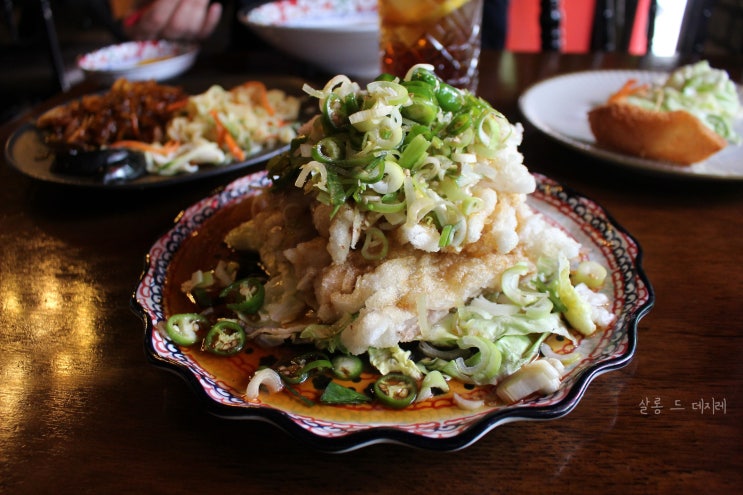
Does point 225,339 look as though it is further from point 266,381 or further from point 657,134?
point 657,134

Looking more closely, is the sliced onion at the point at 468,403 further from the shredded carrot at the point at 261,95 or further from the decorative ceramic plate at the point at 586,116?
the shredded carrot at the point at 261,95

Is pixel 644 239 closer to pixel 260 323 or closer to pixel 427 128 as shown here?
pixel 427 128

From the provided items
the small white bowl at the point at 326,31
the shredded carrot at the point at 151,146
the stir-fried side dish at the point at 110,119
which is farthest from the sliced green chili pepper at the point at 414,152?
the small white bowl at the point at 326,31

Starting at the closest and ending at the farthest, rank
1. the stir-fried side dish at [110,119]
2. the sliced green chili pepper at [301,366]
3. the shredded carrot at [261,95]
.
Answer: the sliced green chili pepper at [301,366] → the stir-fried side dish at [110,119] → the shredded carrot at [261,95]

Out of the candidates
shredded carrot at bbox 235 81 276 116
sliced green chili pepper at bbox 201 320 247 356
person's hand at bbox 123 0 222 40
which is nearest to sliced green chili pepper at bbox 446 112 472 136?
sliced green chili pepper at bbox 201 320 247 356

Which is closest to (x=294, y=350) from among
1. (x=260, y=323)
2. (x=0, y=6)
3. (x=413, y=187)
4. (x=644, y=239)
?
(x=260, y=323)

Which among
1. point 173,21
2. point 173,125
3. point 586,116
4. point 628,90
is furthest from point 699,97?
point 173,21
